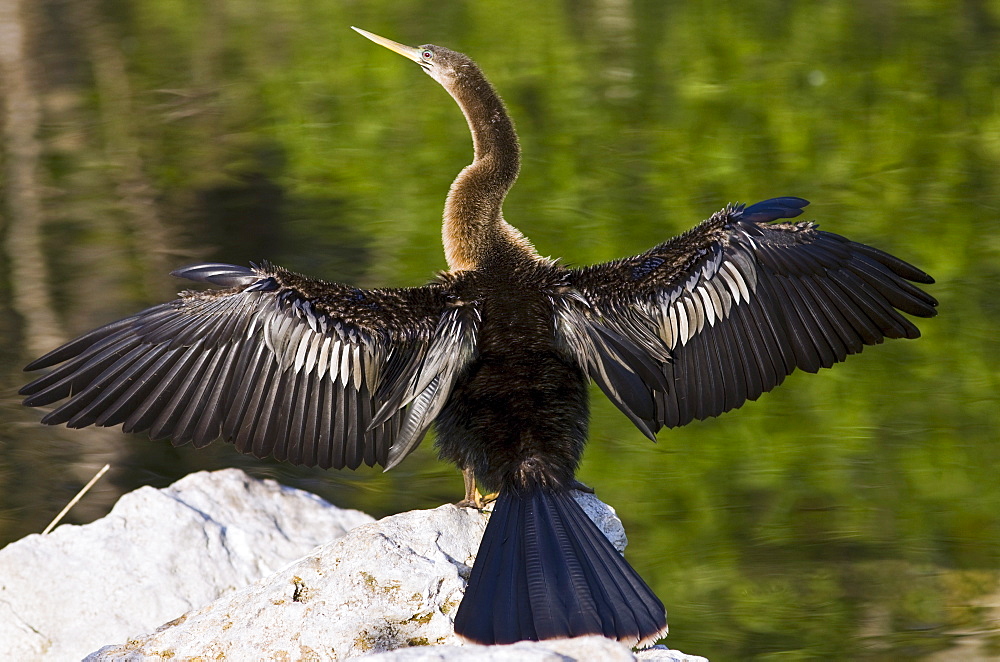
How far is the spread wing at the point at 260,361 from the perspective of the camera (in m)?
3.83

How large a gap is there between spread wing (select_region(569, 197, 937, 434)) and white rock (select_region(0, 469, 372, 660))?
1588 millimetres

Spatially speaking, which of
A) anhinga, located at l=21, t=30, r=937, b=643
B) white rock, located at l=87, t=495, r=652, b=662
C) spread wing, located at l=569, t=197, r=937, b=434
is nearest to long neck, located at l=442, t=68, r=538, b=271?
anhinga, located at l=21, t=30, r=937, b=643

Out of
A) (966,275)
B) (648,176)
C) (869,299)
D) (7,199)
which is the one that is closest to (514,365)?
(869,299)

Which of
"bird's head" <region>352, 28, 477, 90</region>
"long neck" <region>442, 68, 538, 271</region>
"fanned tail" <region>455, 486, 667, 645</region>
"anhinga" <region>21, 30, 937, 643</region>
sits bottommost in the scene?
"fanned tail" <region>455, 486, 667, 645</region>

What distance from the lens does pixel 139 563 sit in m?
4.51

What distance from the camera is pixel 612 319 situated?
13.0ft

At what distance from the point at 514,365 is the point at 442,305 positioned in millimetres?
305

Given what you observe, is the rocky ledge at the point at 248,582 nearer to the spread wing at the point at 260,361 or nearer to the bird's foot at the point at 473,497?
the bird's foot at the point at 473,497

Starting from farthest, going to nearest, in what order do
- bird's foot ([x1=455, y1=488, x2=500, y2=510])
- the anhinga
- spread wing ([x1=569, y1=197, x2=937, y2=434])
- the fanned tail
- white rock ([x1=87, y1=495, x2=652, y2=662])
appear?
1. spread wing ([x1=569, y1=197, x2=937, y2=434])
2. bird's foot ([x1=455, y1=488, x2=500, y2=510])
3. the anhinga
4. white rock ([x1=87, y1=495, x2=652, y2=662])
5. the fanned tail

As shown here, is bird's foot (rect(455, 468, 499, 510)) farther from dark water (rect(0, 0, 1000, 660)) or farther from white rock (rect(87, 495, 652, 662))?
dark water (rect(0, 0, 1000, 660))

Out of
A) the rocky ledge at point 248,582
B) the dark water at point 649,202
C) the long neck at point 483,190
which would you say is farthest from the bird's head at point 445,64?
the dark water at point 649,202

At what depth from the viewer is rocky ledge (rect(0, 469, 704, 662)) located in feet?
11.0

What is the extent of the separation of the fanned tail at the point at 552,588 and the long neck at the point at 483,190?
1222 millimetres

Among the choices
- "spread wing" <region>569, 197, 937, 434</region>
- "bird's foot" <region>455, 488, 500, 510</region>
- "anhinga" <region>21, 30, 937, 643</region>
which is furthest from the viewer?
"spread wing" <region>569, 197, 937, 434</region>
